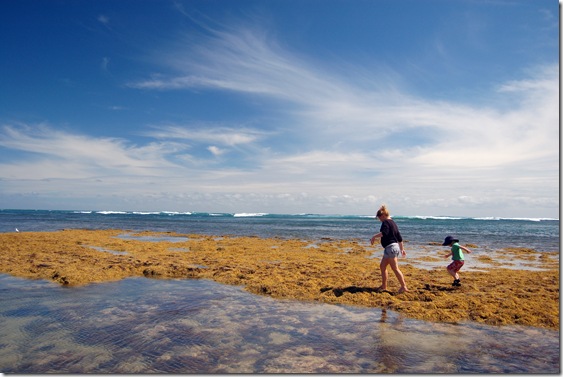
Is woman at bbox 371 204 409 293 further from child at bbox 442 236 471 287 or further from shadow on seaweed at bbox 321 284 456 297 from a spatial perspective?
child at bbox 442 236 471 287

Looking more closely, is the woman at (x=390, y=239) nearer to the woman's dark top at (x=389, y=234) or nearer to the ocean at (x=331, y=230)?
the woman's dark top at (x=389, y=234)

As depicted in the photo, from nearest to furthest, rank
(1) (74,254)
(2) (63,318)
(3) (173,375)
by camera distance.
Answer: (3) (173,375) < (2) (63,318) < (1) (74,254)

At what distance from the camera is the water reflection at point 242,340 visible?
16.9 feet

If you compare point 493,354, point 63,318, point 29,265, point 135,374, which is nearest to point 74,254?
point 29,265

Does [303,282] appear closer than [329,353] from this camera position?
No

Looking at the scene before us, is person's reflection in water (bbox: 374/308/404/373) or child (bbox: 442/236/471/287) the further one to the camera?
child (bbox: 442/236/471/287)

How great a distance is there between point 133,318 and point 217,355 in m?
2.74

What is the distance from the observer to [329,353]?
5586 millimetres

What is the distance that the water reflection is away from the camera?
5160 mm

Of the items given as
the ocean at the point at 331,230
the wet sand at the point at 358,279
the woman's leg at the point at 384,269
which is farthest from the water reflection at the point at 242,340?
the ocean at the point at 331,230

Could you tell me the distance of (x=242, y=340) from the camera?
20.0ft

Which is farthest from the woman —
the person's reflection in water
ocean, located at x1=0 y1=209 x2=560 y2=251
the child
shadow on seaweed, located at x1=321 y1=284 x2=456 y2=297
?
ocean, located at x1=0 y1=209 x2=560 y2=251

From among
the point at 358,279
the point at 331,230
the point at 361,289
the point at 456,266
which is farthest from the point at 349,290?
the point at 331,230

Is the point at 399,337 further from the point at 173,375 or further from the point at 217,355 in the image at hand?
the point at 173,375
